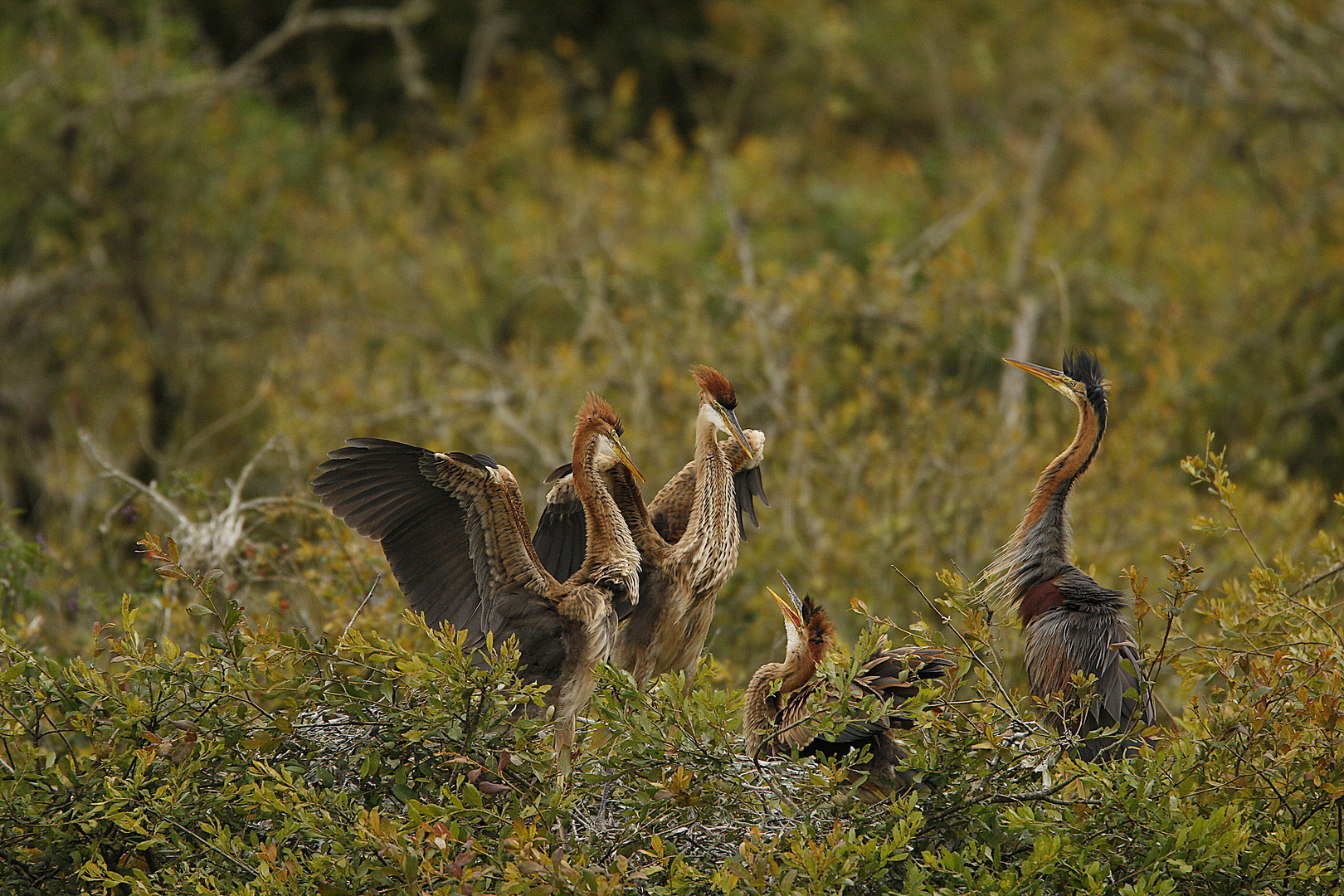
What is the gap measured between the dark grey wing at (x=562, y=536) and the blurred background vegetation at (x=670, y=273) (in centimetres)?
64

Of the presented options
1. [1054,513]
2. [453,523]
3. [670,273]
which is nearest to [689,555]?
[453,523]

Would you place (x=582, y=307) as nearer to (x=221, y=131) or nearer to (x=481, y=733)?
(x=221, y=131)

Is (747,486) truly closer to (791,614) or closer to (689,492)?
(689,492)

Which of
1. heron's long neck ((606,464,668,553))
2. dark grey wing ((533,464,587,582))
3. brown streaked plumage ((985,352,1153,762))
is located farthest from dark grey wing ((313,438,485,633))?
brown streaked plumage ((985,352,1153,762))

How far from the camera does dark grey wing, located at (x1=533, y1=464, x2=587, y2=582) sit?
5.39 metres

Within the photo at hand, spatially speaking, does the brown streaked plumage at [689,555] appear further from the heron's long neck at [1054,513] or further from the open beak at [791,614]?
the heron's long neck at [1054,513]

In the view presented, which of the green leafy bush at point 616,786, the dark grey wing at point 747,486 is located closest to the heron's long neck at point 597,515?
the dark grey wing at point 747,486

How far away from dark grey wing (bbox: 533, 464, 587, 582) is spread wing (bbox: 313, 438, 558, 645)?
816mm

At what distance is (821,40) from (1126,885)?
490 inches

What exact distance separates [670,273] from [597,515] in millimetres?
6205

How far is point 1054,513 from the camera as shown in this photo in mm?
4891

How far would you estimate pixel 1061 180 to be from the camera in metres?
15.0

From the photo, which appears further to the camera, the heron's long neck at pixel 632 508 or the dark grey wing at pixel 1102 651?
the heron's long neck at pixel 632 508

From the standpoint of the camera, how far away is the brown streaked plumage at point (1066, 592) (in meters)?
4.59
